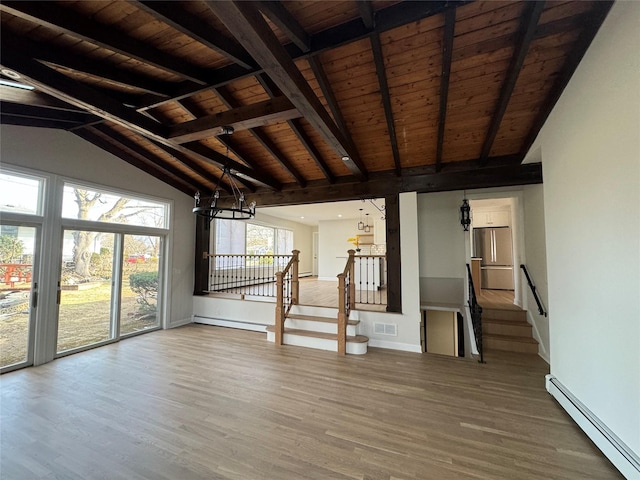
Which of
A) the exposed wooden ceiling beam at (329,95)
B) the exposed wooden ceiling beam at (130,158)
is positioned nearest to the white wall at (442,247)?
the exposed wooden ceiling beam at (329,95)

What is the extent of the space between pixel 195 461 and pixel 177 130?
373cm

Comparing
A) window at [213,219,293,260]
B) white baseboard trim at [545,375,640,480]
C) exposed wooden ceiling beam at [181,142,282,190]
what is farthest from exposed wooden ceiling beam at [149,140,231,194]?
white baseboard trim at [545,375,640,480]

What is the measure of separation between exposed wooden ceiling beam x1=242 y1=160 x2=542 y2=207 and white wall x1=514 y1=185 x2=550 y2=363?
1.81 ft

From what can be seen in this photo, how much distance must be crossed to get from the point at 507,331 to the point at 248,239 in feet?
25.8

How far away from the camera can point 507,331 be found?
Answer: 4.45 m

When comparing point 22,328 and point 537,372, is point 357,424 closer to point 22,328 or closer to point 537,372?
point 537,372

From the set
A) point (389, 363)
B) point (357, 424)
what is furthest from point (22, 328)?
point (389, 363)

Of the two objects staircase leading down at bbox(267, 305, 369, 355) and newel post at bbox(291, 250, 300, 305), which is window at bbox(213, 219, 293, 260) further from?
staircase leading down at bbox(267, 305, 369, 355)

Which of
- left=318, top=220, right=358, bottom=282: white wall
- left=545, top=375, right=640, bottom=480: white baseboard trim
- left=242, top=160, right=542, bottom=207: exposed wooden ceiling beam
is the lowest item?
left=545, top=375, right=640, bottom=480: white baseboard trim

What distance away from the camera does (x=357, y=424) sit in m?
2.45

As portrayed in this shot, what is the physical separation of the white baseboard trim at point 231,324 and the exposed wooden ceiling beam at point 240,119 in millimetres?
3916

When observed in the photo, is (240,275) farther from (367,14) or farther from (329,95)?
(367,14)

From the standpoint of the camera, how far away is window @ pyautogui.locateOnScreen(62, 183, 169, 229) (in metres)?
4.21

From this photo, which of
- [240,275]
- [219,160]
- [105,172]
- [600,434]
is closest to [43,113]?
[105,172]
